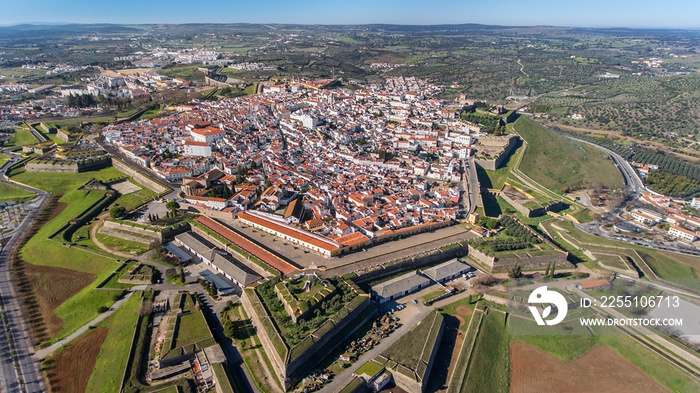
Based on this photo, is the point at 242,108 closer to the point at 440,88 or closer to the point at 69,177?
the point at 69,177

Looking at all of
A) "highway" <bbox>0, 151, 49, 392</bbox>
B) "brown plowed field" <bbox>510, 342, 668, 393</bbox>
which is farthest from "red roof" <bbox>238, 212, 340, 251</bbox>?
"highway" <bbox>0, 151, 49, 392</bbox>

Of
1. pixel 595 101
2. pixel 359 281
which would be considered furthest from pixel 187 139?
pixel 595 101

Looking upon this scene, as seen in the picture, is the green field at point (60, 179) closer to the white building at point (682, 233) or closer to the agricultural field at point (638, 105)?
the white building at point (682, 233)

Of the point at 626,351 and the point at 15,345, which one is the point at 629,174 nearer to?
the point at 626,351

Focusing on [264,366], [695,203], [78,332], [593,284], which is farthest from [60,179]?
[695,203]

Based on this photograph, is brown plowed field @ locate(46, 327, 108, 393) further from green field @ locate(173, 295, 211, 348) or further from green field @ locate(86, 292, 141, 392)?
green field @ locate(173, 295, 211, 348)

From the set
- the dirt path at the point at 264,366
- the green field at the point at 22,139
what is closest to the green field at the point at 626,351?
the dirt path at the point at 264,366
